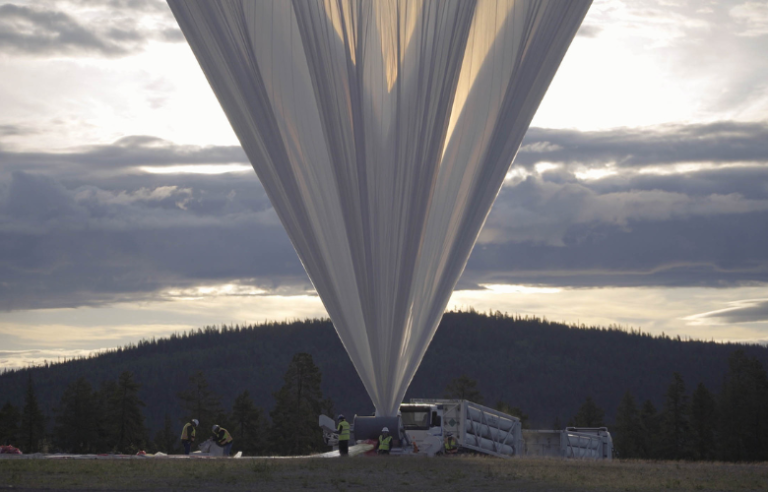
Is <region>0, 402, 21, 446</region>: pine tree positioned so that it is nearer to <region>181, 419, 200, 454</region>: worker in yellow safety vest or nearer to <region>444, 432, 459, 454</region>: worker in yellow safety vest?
<region>181, 419, 200, 454</region>: worker in yellow safety vest

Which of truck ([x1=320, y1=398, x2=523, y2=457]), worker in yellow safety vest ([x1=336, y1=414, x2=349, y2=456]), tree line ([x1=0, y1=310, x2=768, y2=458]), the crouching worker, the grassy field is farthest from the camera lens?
tree line ([x1=0, y1=310, x2=768, y2=458])

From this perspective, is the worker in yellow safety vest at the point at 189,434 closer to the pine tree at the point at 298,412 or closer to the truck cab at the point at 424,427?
the truck cab at the point at 424,427

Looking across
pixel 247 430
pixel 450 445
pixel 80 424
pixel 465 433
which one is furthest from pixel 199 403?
pixel 450 445

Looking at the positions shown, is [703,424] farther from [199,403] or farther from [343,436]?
[343,436]

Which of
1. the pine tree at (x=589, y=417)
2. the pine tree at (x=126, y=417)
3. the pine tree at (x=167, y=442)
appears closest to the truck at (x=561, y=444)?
the pine tree at (x=126, y=417)

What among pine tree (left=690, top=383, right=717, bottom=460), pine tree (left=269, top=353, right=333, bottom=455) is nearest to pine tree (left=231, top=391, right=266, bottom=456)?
pine tree (left=269, top=353, right=333, bottom=455)

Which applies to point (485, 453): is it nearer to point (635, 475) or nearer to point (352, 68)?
point (635, 475)

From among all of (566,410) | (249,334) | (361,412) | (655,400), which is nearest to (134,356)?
(249,334)
